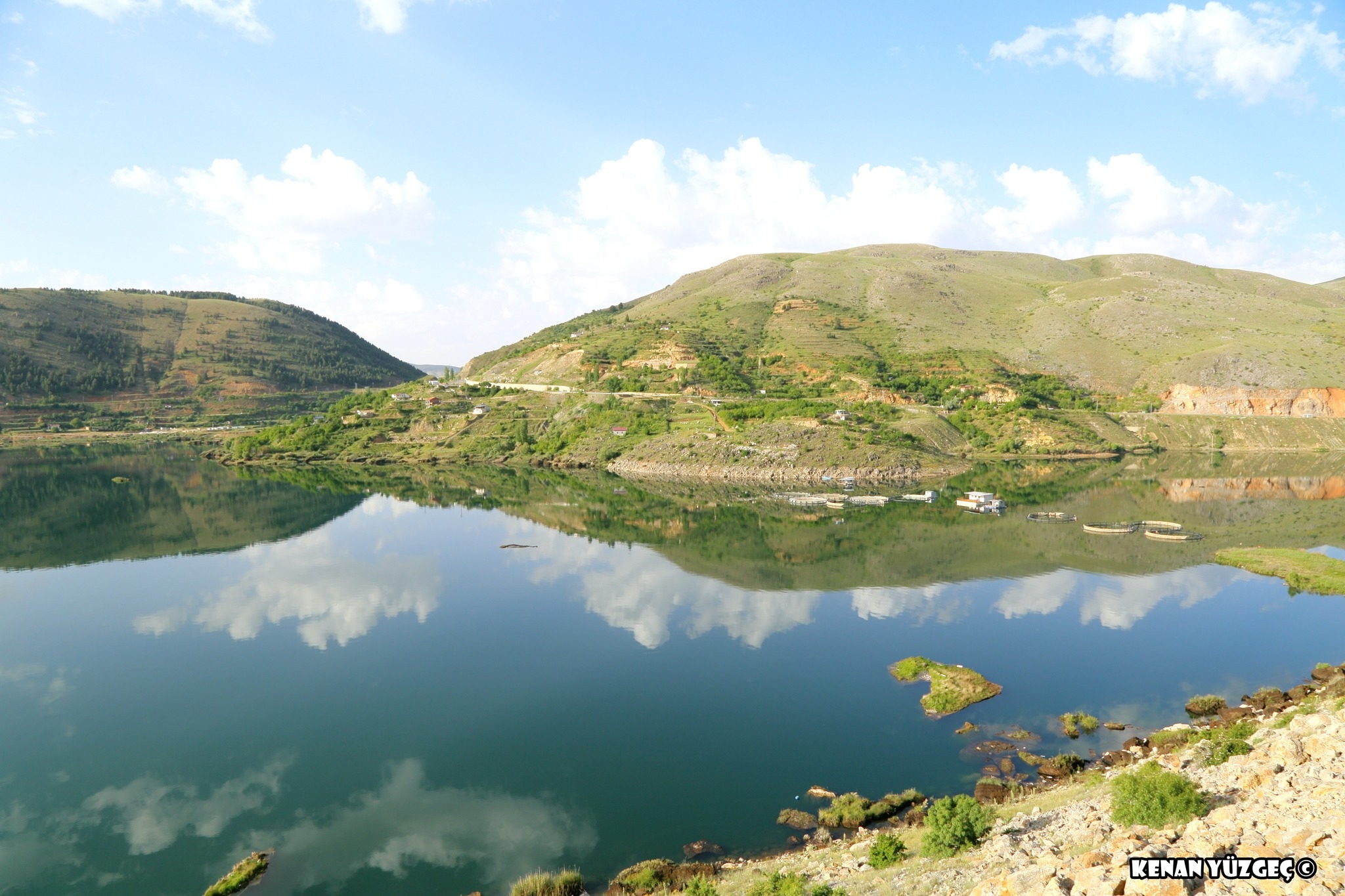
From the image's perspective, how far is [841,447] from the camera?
107938 millimetres

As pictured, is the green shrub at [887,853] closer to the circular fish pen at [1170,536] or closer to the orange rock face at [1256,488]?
the circular fish pen at [1170,536]

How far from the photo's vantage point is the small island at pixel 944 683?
31844mm

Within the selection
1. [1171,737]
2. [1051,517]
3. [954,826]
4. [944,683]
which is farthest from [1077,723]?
[1051,517]

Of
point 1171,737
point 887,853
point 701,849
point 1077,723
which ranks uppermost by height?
point 887,853

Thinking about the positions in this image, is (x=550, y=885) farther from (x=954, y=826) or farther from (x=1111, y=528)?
(x=1111, y=528)

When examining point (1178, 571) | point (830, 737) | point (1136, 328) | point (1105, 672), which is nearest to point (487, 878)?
point (830, 737)

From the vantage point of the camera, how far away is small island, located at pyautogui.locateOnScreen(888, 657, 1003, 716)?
31844 mm

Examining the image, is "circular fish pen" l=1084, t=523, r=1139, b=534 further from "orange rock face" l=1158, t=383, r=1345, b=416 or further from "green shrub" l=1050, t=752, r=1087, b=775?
"orange rock face" l=1158, t=383, r=1345, b=416

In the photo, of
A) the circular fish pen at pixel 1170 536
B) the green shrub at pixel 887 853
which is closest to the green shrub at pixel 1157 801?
the green shrub at pixel 887 853

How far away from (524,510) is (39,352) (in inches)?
7756

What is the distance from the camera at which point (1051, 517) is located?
73750mm

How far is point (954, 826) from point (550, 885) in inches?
443

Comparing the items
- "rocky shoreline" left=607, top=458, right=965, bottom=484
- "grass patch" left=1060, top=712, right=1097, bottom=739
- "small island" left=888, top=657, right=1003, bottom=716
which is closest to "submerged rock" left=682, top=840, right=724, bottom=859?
"small island" left=888, top=657, right=1003, bottom=716

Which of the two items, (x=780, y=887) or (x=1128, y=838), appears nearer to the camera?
(x=1128, y=838)
